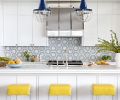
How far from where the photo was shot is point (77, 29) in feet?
21.5

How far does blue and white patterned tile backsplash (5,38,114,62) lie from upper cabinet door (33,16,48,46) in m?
0.31

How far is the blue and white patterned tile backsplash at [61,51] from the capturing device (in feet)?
23.0

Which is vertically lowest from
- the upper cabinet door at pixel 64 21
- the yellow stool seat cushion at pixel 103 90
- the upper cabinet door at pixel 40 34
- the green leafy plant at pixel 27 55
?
the yellow stool seat cushion at pixel 103 90

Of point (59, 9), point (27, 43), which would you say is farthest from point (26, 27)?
point (59, 9)

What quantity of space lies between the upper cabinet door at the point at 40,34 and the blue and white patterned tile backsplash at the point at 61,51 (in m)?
0.31

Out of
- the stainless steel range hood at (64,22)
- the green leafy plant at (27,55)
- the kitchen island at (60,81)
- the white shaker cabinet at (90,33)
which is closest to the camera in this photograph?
the kitchen island at (60,81)

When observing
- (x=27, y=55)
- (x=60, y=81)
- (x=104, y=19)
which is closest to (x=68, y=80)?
(x=60, y=81)

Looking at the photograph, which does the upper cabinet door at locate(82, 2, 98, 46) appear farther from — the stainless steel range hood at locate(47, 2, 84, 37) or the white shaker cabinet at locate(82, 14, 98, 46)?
the stainless steel range hood at locate(47, 2, 84, 37)

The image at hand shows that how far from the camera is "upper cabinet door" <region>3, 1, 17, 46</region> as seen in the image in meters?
6.72

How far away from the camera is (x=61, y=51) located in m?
7.05

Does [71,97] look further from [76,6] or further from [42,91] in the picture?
[76,6]

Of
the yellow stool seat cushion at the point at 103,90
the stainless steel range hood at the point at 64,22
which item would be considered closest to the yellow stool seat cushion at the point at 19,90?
the yellow stool seat cushion at the point at 103,90

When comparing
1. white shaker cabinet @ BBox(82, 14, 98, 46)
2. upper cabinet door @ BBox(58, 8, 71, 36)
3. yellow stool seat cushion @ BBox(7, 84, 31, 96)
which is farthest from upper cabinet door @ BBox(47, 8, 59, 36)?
yellow stool seat cushion @ BBox(7, 84, 31, 96)

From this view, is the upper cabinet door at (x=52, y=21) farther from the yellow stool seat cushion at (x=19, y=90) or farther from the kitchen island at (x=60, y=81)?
the yellow stool seat cushion at (x=19, y=90)
